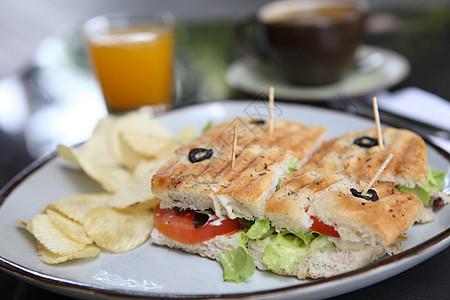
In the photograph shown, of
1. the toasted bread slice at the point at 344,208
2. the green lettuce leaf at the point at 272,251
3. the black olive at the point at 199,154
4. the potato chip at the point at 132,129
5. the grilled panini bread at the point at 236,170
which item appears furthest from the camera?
the potato chip at the point at 132,129

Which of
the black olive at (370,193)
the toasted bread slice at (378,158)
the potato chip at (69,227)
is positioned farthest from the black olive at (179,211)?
the black olive at (370,193)

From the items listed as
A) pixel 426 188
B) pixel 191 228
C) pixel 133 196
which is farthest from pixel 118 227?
pixel 426 188

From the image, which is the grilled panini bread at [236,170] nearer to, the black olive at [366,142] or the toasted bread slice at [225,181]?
the toasted bread slice at [225,181]

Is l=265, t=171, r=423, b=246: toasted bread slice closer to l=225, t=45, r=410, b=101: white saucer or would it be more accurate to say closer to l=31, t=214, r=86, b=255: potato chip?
l=31, t=214, r=86, b=255: potato chip

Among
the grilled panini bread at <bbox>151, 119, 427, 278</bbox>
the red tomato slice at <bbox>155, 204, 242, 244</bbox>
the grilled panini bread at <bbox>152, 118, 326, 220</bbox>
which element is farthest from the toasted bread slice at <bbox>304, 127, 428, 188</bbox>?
the red tomato slice at <bbox>155, 204, 242, 244</bbox>

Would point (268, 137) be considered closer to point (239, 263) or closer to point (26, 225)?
point (239, 263)
